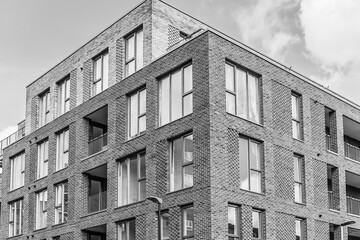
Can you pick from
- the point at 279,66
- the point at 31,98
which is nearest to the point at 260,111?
the point at 279,66

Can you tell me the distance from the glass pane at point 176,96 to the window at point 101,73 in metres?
6.08

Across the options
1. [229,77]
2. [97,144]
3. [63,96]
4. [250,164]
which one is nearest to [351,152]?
[250,164]

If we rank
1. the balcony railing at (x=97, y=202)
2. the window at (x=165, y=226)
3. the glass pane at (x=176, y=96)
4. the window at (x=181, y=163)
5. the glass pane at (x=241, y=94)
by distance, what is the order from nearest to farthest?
1. the window at (x=181, y=163)
2. the window at (x=165, y=226)
3. the glass pane at (x=176, y=96)
4. the glass pane at (x=241, y=94)
5. the balcony railing at (x=97, y=202)

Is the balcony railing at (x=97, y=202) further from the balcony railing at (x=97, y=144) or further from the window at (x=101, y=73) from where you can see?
the window at (x=101, y=73)

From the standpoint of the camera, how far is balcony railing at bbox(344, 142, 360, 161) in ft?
112

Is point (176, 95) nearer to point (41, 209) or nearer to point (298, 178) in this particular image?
point (298, 178)

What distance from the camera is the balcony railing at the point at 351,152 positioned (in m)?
34.3

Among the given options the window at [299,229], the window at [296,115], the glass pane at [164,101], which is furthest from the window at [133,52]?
the window at [299,229]

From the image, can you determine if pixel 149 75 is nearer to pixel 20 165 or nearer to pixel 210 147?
pixel 210 147

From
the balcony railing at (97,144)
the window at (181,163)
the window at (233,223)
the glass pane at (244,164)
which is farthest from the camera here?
the balcony railing at (97,144)

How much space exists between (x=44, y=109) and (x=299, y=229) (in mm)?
17250

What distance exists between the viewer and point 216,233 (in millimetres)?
23234

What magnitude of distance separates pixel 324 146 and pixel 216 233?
32.7ft

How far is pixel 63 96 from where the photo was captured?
3556 centimetres
